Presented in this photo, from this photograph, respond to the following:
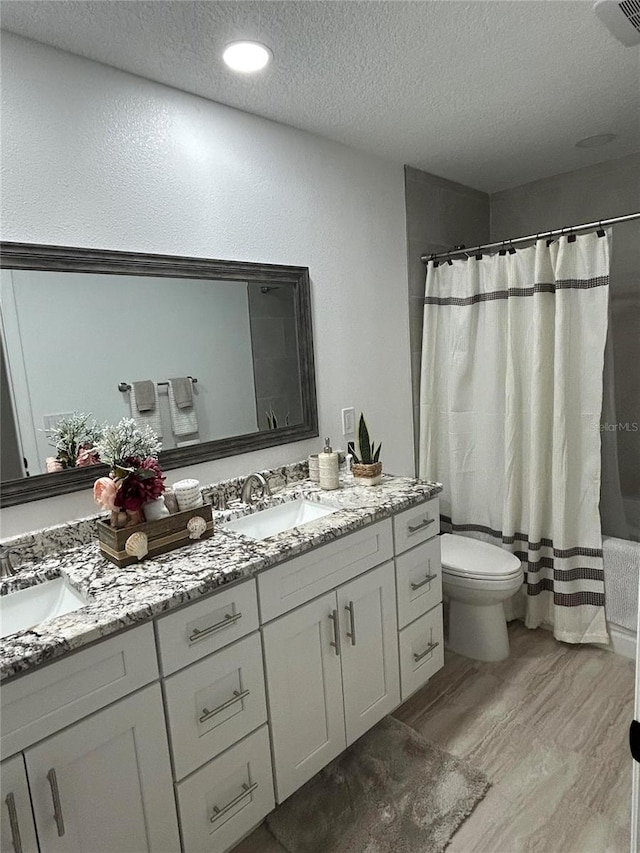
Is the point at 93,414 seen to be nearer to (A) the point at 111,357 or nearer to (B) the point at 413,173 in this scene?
(A) the point at 111,357

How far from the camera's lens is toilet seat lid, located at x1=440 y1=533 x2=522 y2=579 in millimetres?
2270

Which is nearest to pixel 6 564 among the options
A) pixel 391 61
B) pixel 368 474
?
pixel 368 474

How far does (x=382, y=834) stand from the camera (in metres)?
1.57

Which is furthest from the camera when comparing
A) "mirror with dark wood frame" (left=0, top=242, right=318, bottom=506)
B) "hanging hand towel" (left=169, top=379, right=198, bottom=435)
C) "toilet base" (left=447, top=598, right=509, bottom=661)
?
"toilet base" (left=447, top=598, right=509, bottom=661)

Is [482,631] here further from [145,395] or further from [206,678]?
[145,395]

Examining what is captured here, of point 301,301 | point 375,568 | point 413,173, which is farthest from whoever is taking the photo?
point 413,173

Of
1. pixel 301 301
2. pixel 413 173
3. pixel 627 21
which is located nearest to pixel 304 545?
pixel 301 301

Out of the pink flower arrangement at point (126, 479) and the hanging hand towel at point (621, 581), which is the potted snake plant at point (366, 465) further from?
the hanging hand towel at point (621, 581)

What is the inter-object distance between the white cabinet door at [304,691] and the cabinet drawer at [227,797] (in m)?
0.06

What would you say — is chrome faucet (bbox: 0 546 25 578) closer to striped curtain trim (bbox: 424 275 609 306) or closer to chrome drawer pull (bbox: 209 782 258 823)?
chrome drawer pull (bbox: 209 782 258 823)

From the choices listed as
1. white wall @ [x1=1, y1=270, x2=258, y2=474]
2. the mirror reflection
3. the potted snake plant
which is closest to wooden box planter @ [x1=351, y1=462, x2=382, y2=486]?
the potted snake plant

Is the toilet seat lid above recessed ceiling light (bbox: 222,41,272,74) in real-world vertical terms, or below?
below

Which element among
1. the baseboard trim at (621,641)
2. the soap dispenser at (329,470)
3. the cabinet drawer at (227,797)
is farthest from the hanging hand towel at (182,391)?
the baseboard trim at (621,641)

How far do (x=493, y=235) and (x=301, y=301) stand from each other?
170 cm
